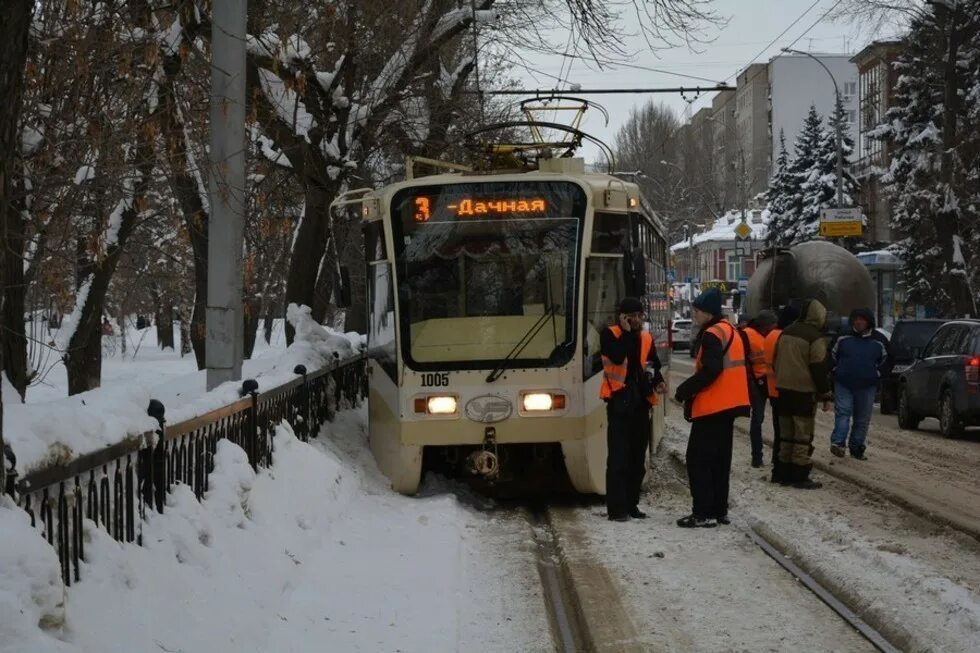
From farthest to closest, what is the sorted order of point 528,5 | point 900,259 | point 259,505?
1. point 900,259
2. point 528,5
3. point 259,505

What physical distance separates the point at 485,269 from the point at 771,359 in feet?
13.1

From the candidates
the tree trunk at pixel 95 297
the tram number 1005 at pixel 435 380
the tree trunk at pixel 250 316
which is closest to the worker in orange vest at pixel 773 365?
the tram number 1005 at pixel 435 380

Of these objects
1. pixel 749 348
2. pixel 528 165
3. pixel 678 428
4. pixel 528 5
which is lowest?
pixel 678 428

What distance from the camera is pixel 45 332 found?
55.2 feet

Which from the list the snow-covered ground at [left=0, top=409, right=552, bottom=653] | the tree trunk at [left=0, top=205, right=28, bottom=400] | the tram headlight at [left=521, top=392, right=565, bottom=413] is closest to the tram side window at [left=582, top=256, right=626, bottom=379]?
the tram headlight at [left=521, top=392, right=565, bottom=413]

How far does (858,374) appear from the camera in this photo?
15820 millimetres

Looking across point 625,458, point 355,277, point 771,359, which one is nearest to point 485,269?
point 625,458

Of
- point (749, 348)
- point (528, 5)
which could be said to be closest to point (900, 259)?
point (528, 5)

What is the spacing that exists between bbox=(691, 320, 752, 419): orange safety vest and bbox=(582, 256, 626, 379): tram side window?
1399mm

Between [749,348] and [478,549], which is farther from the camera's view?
[749,348]

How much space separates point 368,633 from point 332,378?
866 cm

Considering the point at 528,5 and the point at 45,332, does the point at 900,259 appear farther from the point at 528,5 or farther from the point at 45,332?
the point at 45,332

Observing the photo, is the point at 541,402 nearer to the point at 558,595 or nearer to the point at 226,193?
the point at 226,193

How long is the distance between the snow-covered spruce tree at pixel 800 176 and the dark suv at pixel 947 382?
4943 centimetres
